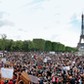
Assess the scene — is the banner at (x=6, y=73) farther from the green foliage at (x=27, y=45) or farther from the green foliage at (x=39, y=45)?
the green foliage at (x=39, y=45)

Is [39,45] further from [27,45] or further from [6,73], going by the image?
[6,73]

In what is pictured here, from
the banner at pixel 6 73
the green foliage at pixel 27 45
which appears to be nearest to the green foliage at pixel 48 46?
the green foliage at pixel 27 45

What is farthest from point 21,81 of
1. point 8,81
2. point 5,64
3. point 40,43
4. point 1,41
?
point 40,43

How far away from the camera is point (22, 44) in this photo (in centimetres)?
12506

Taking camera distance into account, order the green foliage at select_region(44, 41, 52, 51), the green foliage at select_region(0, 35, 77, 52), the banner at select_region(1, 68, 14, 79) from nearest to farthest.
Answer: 1. the banner at select_region(1, 68, 14, 79)
2. the green foliage at select_region(0, 35, 77, 52)
3. the green foliage at select_region(44, 41, 52, 51)

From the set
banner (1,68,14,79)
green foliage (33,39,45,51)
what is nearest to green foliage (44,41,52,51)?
green foliage (33,39,45,51)

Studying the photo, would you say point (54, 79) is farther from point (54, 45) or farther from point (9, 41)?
point (54, 45)

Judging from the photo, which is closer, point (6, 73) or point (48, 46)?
point (6, 73)

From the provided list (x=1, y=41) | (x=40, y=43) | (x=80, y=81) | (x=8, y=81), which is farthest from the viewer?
(x=40, y=43)

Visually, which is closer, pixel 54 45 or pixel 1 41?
pixel 1 41

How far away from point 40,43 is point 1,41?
21687mm

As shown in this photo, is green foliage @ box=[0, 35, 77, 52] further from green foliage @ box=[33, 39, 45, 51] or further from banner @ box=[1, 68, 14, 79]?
banner @ box=[1, 68, 14, 79]

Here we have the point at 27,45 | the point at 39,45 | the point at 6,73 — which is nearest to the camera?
the point at 6,73

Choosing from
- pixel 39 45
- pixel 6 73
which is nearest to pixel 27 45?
pixel 39 45
